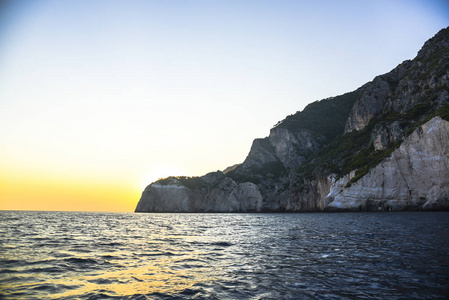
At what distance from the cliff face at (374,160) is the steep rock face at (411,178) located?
213 mm

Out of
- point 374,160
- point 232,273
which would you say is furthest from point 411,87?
point 232,273

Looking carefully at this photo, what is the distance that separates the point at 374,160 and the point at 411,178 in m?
17.0

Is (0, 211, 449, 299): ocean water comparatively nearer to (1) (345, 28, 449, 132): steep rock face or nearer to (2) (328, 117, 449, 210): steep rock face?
(2) (328, 117, 449, 210): steep rock face

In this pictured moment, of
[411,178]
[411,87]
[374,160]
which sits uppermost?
[411,87]

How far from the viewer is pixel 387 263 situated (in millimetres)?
13469

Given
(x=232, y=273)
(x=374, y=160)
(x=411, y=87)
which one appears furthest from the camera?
(x=411, y=87)

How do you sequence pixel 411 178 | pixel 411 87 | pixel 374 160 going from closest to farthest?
pixel 411 178 < pixel 374 160 < pixel 411 87

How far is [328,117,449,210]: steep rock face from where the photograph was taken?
67.2 meters

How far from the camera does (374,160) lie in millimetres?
91812

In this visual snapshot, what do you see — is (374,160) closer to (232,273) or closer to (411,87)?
(411,87)

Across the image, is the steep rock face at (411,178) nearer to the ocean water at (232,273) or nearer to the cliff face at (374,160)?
the cliff face at (374,160)

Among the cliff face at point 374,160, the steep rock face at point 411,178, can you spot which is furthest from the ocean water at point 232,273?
the cliff face at point 374,160

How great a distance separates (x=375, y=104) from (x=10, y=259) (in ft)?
479

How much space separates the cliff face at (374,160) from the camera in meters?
71.6
